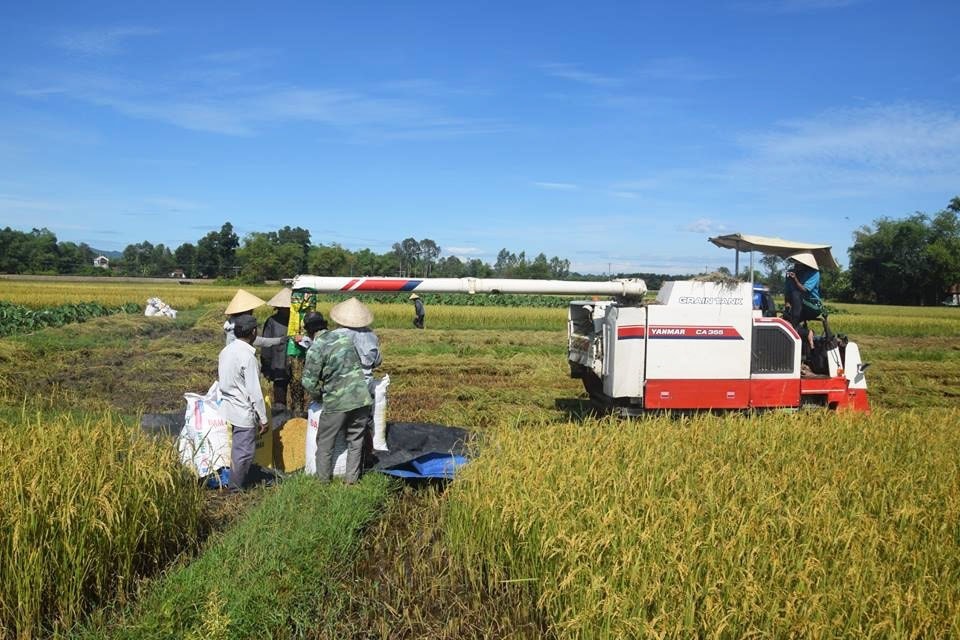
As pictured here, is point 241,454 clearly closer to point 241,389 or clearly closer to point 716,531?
point 241,389

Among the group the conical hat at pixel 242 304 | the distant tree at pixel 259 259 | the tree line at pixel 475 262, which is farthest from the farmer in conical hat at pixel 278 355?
the distant tree at pixel 259 259

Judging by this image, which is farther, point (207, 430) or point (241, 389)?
point (207, 430)

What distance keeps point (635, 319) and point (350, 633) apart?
14.9 feet

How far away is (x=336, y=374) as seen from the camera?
5.99 metres

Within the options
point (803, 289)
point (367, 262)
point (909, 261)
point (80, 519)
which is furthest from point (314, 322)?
point (909, 261)

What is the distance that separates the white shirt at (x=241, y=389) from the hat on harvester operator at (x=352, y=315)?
2.95 feet

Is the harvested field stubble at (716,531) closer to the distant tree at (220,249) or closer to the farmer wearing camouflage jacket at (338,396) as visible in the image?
the farmer wearing camouflage jacket at (338,396)

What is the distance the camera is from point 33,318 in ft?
71.3

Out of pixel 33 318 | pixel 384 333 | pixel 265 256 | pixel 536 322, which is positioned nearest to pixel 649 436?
pixel 384 333

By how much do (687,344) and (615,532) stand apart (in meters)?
3.87

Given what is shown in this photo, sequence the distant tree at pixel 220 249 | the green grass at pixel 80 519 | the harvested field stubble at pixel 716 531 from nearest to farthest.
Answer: the harvested field stubble at pixel 716 531 → the green grass at pixel 80 519 → the distant tree at pixel 220 249

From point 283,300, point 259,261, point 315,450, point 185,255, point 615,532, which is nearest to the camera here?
point 615,532

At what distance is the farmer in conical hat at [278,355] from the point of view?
27.2ft

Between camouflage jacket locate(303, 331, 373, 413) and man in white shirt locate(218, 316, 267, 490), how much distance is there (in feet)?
1.49
